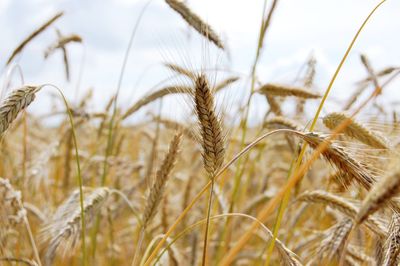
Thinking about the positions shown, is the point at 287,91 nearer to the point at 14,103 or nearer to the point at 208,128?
the point at 208,128

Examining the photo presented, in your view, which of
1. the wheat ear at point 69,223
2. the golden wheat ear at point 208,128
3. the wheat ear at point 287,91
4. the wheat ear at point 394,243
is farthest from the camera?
the wheat ear at point 287,91

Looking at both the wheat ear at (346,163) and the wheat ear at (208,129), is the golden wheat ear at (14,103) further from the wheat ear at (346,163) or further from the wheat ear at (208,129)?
the wheat ear at (346,163)

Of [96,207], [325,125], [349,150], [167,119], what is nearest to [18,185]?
[167,119]

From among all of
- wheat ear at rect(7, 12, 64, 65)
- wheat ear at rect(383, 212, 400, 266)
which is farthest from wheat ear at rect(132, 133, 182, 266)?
wheat ear at rect(7, 12, 64, 65)

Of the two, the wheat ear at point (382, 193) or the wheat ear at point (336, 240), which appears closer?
the wheat ear at point (382, 193)

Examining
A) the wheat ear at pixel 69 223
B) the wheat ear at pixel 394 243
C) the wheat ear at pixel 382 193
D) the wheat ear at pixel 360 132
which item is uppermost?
the wheat ear at pixel 360 132

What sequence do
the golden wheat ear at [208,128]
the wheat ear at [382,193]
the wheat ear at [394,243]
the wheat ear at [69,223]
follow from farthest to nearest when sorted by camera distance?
the wheat ear at [69,223], the golden wheat ear at [208,128], the wheat ear at [394,243], the wheat ear at [382,193]

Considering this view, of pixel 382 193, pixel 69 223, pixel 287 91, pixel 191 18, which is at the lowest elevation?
pixel 69 223

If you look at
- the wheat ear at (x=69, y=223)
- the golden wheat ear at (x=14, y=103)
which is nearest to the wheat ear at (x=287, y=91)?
the wheat ear at (x=69, y=223)

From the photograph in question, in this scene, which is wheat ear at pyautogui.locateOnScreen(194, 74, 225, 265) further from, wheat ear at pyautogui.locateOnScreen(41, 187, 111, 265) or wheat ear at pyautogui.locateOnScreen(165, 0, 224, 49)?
wheat ear at pyautogui.locateOnScreen(165, 0, 224, 49)

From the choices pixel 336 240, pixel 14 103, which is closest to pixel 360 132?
pixel 336 240

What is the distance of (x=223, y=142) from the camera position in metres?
1.23

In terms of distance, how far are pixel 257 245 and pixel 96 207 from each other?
8.48 feet

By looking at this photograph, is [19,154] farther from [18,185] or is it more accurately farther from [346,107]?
[346,107]
